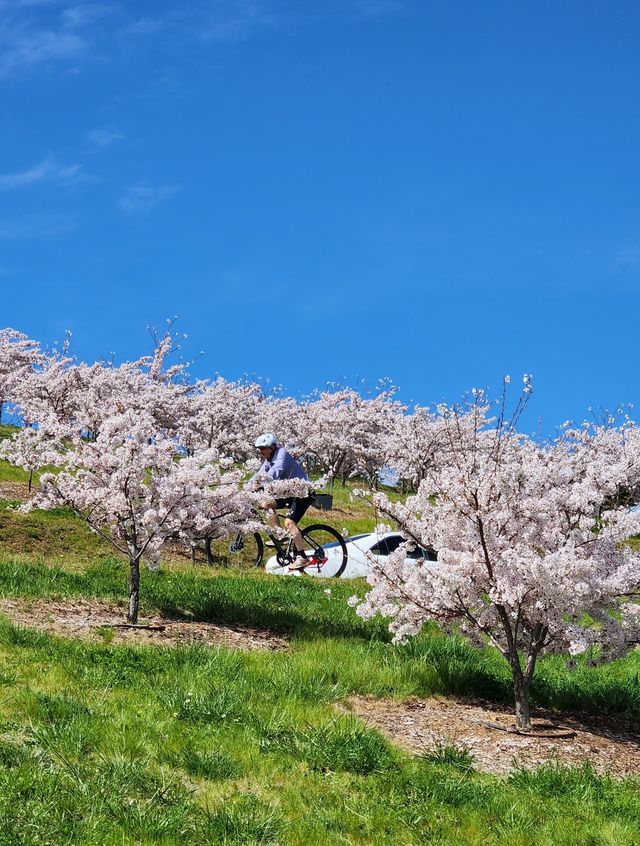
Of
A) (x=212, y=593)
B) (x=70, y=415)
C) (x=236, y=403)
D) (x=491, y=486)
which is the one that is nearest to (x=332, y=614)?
(x=212, y=593)

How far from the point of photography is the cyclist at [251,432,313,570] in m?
14.9

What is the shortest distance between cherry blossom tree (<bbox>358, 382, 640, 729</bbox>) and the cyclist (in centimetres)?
460

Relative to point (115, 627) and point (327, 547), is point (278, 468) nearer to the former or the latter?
point (327, 547)

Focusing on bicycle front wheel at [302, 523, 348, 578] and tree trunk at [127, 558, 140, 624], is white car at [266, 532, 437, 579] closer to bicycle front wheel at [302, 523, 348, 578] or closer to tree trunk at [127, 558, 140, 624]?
bicycle front wheel at [302, 523, 348, 578]

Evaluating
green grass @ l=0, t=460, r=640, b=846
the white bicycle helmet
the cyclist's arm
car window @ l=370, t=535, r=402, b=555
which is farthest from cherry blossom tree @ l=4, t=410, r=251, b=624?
car window @ l=370, t=535, r=402, b=555

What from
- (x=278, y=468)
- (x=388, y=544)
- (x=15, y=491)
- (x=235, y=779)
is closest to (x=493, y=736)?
(x=235, y=779)

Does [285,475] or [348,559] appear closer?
[285,475]

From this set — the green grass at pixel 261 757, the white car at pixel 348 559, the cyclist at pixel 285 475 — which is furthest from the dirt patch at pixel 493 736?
the white car at pixel 348 559

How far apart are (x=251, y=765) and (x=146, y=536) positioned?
592 centimetres

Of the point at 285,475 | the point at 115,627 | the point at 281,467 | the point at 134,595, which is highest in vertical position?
the point at 281,467

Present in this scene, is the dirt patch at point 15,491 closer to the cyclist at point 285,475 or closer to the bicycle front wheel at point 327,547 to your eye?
the bicycle front wheel at point 327,547

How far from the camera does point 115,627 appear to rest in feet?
36.1

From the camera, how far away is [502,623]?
30.7 ft

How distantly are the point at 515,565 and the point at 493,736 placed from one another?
171 centimetres
